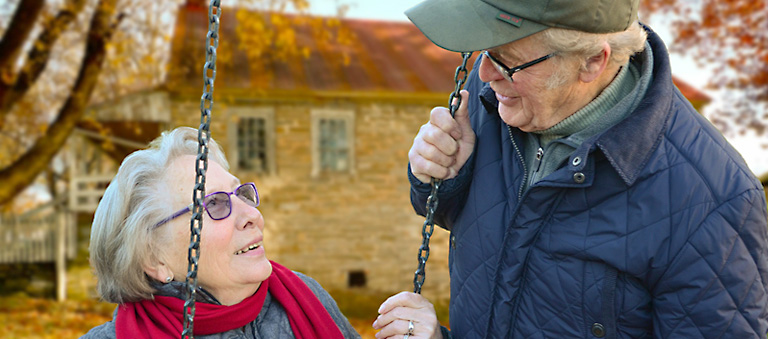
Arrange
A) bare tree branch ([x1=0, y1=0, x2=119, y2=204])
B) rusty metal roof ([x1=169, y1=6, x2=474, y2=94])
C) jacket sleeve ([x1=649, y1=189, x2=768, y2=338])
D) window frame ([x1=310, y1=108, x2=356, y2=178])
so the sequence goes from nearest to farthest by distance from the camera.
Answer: jacket sleeve ([x1=649, y1=189, x2=768, y2=338]), bare tree branch ([x1=0, y1=0, x2=119, y2=204]), rusty metal roof ([x1=169, y1=6, x2=474, y2=94]), window frame ([x1=310, y1=108, x2=356, y2=178])

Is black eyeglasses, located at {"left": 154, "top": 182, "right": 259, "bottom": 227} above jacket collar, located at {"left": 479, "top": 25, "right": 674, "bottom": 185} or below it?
below

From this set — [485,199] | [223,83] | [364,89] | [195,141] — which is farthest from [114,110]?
[485,199]

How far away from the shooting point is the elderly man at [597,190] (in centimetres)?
155

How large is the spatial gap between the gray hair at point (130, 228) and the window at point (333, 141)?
402 inches

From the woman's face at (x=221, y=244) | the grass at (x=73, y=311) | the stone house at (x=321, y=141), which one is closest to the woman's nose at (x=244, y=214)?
the woman's face at (x=221, y=244)

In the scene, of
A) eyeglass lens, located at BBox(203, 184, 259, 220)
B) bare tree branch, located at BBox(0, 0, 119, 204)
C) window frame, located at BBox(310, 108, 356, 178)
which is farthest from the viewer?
window frame, located at BBox(310, 108, 356, 178)

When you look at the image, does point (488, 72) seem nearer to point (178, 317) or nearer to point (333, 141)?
point (178, 317)

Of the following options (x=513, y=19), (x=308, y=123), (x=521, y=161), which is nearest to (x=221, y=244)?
(x=521, y=161)

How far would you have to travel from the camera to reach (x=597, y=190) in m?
1.66

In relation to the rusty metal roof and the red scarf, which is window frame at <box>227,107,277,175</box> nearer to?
the rusty metal roof

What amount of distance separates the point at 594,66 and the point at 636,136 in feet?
0.72

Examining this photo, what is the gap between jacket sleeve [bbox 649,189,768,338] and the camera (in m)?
1.53

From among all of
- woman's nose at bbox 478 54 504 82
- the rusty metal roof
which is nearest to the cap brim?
woman's nose at bbox 478 54 504 82

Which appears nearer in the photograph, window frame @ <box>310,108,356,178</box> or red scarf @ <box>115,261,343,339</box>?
red scarf @ <box>115,261,343,339</box>
